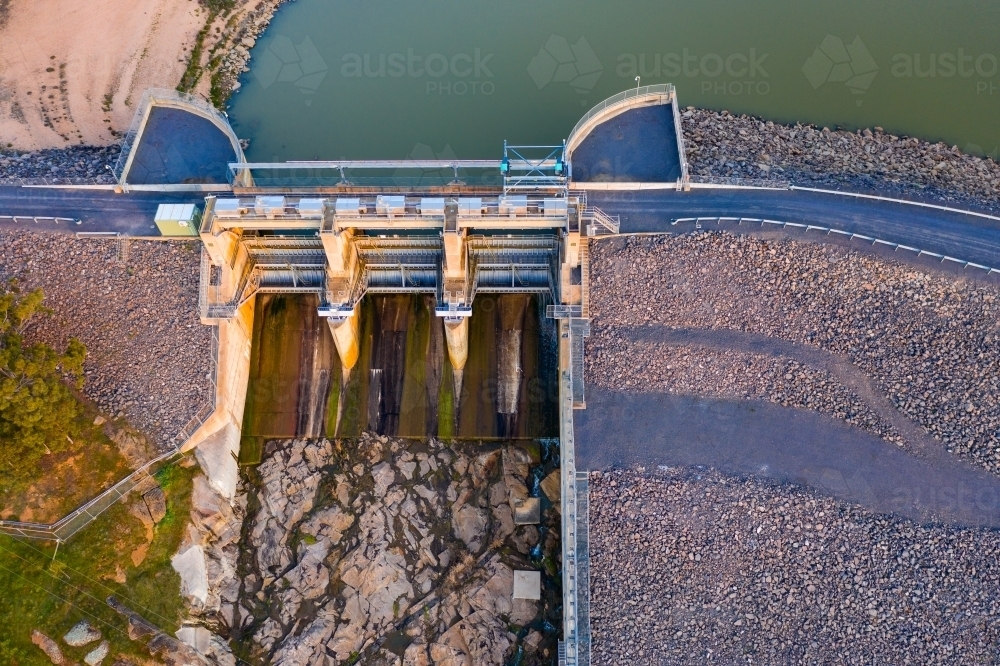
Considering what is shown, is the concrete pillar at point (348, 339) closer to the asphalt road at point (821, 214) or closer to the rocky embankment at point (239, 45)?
the asphalt road at point (821, 214)

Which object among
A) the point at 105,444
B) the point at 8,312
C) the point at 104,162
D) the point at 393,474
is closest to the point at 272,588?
the point at 393,474

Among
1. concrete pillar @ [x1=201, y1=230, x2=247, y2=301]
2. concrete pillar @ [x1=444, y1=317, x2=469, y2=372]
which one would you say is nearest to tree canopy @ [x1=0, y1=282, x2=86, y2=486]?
concrete pillar @ [x1=201, y1=230, x2=247, y2=301]

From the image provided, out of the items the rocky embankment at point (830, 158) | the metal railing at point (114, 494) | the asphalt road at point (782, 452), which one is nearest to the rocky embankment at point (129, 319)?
the metal railing at point (114, 494)

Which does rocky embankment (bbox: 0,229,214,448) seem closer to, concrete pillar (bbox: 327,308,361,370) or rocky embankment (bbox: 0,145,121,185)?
rocky embankment (bbox: 0,145,121,185)

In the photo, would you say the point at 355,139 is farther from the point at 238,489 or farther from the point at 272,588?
the point at 272,588

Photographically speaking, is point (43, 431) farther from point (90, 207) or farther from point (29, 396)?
point (90, 207)

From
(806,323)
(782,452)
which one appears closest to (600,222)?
(806,323)
